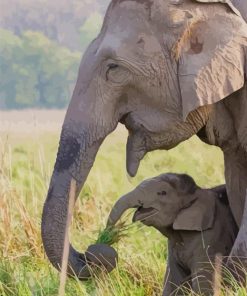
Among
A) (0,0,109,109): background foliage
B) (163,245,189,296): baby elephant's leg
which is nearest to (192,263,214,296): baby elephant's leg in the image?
(163,245,189,296): baby elephant's leg

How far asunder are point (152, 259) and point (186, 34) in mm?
1911

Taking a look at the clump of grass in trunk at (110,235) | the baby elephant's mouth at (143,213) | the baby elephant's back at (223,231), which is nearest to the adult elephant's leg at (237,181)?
the baby elephant's back at (223,231)

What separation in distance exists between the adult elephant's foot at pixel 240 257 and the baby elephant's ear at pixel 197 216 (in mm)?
542

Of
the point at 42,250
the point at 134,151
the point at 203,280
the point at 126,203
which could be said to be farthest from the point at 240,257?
the point at 42,250

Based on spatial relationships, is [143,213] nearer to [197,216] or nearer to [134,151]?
[197,216]

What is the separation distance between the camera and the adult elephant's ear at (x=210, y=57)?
15.3 feet

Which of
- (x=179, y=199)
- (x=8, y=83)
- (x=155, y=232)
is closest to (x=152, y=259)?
(x=179, y=199)

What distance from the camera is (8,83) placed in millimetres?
27875

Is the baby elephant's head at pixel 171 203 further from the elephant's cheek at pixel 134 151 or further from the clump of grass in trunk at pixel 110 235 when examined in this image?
the elephant's cheek at pixel 134 151

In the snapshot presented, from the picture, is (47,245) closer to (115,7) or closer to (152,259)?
(115,7)

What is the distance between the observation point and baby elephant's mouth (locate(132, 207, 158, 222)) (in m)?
5.26

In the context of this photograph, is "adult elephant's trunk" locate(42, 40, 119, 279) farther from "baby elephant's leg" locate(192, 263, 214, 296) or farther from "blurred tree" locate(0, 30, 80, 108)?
"blurred tree" locate(0, 30, 80, 108)

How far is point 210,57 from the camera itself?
4656 mm

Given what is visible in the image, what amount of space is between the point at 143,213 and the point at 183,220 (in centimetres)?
18
